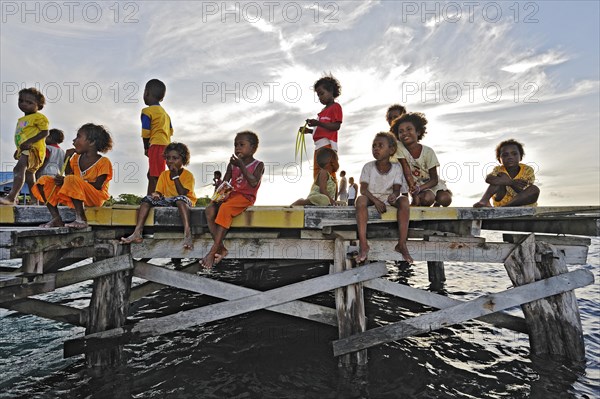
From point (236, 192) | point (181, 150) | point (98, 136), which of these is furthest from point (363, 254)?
point (98, 136)

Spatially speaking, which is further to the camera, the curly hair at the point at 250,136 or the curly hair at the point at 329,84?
the curly hair at the point at 329,84

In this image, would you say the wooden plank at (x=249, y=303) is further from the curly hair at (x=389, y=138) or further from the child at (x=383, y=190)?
the curly hair at (x=389, y=138)

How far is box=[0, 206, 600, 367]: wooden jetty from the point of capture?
4.14 m

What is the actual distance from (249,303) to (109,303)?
1.71 metres

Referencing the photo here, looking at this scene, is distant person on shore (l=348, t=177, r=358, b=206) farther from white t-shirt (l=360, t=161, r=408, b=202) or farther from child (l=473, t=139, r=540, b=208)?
white t-shirt (l=360, t=161, r=408, b=202)

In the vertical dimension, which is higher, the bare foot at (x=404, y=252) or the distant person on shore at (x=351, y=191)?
the distant person on shore at (x=351, y=191)

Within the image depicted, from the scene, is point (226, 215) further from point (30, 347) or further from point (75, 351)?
point (30, 347)

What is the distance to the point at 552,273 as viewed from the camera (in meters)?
Result: 4.45

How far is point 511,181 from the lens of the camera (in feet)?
16.2

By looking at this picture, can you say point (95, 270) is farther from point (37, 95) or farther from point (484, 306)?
point (484, 306)

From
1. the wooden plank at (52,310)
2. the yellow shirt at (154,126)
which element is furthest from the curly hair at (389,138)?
the wooden plank at (52,310)

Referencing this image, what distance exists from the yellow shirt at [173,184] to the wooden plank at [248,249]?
82 cm

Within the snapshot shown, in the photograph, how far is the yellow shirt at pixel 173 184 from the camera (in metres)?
4.97

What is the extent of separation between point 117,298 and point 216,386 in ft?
5.38
